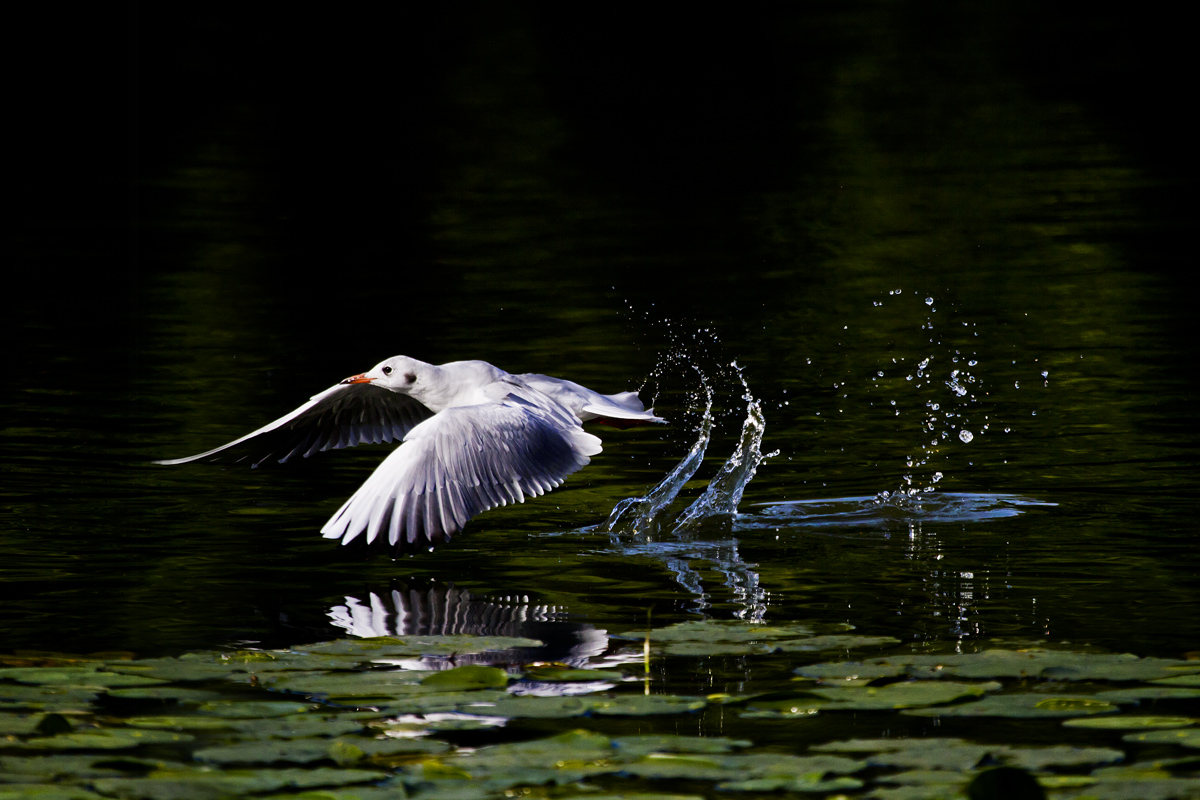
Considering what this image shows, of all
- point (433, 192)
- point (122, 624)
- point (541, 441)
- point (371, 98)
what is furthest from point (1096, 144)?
point (122, 624)

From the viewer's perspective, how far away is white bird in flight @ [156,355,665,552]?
7621 mm

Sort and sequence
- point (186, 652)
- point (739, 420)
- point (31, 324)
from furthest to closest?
1. point (31, 324)
2. point (739, 420)
3. point (186, 652)

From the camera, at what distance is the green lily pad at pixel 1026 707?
5355mm

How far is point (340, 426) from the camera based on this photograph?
32.0 feet

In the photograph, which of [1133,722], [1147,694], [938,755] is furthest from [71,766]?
[1147,694]

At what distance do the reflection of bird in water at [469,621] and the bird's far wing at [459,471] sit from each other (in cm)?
25

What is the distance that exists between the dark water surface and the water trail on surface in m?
0.14

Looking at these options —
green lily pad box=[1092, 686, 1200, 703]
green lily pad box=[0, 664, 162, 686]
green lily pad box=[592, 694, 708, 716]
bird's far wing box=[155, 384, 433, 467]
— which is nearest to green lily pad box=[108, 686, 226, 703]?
green lily pad box=[0, 664, 162, 686]

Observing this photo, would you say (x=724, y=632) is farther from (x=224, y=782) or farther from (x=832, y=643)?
(x=224, y=782)

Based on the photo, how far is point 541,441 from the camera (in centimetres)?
833

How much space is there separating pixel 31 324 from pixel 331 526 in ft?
29.7

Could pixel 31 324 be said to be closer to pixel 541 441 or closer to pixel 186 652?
pixel 541 441

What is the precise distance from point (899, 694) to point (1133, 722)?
0.68 meters

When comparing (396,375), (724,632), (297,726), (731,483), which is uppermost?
(396,375)
